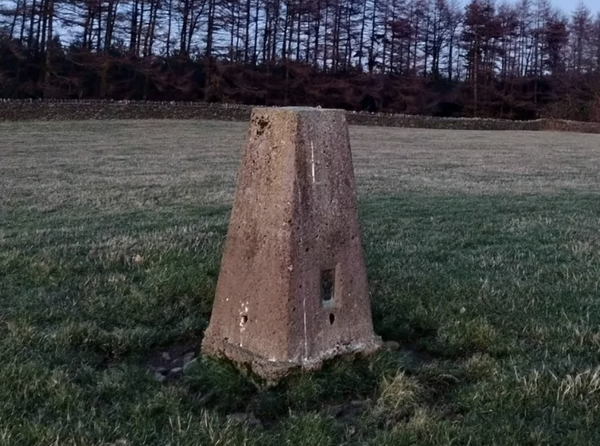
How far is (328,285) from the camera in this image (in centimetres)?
368

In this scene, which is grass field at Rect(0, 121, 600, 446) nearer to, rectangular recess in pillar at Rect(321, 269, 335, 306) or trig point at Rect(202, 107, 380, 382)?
trig point at Rect(202, 107, 380, 382)

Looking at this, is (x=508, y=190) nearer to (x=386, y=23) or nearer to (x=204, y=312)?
(x=204, y=312)

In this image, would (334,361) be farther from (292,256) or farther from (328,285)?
(292,256)

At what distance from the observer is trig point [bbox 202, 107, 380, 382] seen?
3.46 meters

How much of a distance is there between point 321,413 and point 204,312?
1563 millimetres

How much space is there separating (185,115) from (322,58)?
20600 millimetres

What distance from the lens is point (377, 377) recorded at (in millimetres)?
3473

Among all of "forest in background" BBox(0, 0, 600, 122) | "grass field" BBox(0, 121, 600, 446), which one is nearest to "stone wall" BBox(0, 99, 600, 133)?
"forest in background" BBox(0, 0, 600, 122)

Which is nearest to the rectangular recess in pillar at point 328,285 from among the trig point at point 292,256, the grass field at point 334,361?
the trig point at point 292,256

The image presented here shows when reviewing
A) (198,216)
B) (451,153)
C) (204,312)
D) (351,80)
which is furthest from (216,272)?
(351,80)

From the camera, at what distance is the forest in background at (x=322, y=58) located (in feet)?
133

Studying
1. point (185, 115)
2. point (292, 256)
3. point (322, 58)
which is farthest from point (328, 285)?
point (322, 58)

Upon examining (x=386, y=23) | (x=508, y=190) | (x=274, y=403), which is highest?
(x=386, y=23)

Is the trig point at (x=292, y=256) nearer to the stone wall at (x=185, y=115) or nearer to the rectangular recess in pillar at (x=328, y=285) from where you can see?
the rectangular recess in pillar at (x=328, y=285)
